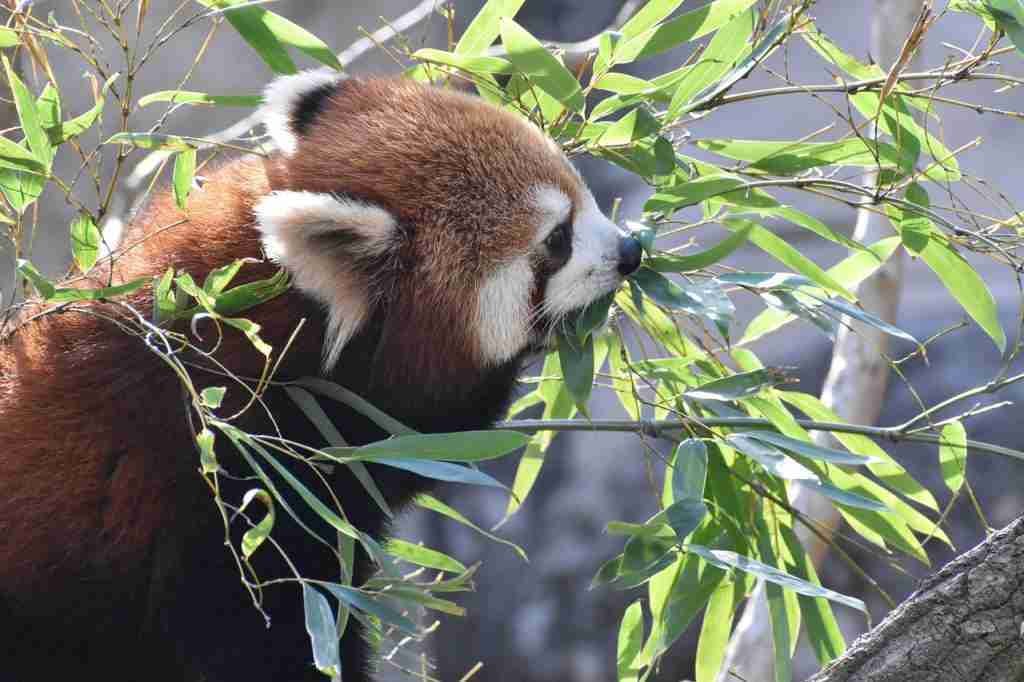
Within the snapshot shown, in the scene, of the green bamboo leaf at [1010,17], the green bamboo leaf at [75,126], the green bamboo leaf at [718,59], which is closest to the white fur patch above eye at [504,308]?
the green bamboo leaf at [718,59]

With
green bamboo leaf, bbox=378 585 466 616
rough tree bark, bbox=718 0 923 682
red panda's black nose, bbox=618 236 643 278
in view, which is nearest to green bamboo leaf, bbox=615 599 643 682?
red panda's black nose, bbox=618 236 643 278

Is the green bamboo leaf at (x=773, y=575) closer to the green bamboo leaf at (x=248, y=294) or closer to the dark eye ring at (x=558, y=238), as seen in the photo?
the dark eye ring at (x=558, y=238)

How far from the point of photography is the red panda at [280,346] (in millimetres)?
2045

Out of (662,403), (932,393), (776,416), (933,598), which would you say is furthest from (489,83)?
(932,393)

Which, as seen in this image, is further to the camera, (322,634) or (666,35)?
(666,35)

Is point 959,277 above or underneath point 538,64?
underneath

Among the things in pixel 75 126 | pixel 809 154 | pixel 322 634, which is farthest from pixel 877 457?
pixel 75 126

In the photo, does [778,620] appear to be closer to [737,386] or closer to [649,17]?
[737,386]

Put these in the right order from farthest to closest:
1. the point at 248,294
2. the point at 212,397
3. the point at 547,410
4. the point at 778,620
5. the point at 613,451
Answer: the point at 613,451
the point at 547,410
the point at 778,620
the point at 248,294
the point at 212,397

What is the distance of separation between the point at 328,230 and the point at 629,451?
416 cm

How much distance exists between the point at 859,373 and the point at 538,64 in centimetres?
235

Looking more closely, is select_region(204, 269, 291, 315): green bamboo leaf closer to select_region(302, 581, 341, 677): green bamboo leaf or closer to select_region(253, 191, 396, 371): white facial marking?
select_region(253, 191, 396, 371): white facial marking

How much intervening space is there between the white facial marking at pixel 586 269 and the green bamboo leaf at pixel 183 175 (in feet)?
2.20

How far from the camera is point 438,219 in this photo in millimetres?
2156
